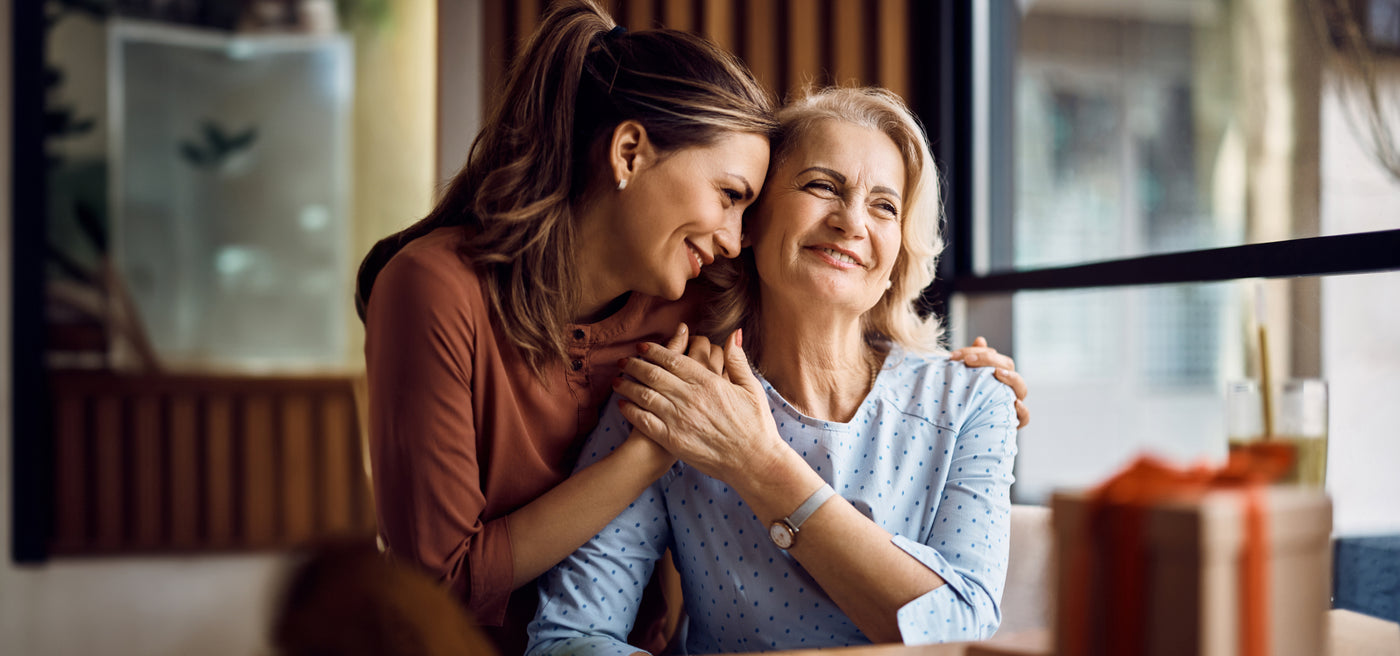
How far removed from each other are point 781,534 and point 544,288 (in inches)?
20.5

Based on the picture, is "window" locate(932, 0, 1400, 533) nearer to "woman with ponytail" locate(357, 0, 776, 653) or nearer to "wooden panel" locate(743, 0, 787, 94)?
"wooden panel" locate(743, 0, 787, 94)

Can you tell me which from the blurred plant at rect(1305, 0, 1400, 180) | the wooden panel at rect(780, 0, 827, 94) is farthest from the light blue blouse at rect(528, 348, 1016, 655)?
the wooden panel at rect(780, 0, 827, 94)

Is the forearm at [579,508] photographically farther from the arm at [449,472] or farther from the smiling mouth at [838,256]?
the smiling mouth at [838,256]

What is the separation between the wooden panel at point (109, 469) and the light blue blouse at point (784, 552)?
8.87 feet

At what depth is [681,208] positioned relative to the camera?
4.92 feet

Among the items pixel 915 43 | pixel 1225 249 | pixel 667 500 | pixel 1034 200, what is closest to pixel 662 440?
pixel 667 500

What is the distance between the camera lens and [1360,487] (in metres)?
2.02

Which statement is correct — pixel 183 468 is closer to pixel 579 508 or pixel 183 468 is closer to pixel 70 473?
pixel 70 473

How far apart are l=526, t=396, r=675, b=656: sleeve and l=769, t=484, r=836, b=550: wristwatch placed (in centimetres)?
26

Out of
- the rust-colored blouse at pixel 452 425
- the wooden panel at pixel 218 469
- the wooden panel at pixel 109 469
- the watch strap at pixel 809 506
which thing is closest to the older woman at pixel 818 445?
the watch strap at pixel 809 506

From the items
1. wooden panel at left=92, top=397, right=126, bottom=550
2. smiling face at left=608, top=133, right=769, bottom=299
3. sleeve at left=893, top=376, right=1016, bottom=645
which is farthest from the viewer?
wooden panel at left=92, top=397, right=126, bottom=550

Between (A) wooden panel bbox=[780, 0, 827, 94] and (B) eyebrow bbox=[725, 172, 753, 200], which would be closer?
(B) eyebrow bbox=[725, 172, 753, 200]

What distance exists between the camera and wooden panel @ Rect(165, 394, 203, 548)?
11.6 ft

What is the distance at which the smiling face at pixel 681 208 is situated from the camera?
1498mm
